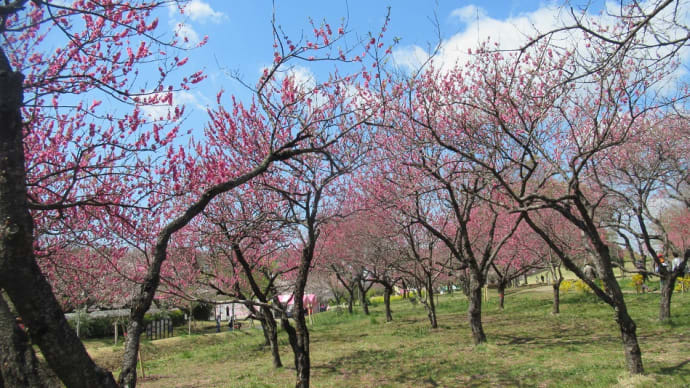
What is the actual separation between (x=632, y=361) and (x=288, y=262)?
16.4 meters

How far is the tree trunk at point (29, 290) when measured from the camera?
3119 millimetres

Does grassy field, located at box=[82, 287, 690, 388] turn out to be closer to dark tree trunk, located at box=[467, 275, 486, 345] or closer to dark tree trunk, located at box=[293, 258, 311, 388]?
dark tree trunk, located at box=[467, 275, 486, 345]

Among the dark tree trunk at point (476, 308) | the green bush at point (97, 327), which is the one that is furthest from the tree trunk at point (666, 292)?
the green bush at point (97, 327)

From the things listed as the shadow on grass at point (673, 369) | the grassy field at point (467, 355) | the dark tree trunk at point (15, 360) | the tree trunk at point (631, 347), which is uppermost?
the dark tree trunk at point (15, 360)

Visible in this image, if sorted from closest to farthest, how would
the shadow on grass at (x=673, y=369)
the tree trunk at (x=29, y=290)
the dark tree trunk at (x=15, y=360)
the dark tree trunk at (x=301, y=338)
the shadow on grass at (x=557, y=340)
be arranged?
1. the tree trunk at (x=29, y=290)
2. the dark tree trunk at (x=15, y=360)
3. the dark tree trunk at (x=301, y=338)
4. the shadow on grass at (x=673, y=369)
5. the shadow on grass at (x=557, y=340)

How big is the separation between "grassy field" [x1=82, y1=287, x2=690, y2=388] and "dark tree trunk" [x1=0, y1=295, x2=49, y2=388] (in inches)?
272

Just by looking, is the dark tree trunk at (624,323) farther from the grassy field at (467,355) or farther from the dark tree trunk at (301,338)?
the dark tree trunk at (301,338)

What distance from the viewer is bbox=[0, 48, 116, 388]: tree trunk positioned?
3119mm

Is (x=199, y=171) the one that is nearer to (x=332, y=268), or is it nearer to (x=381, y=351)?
(x=381, y=351)

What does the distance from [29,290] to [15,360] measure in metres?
0.85

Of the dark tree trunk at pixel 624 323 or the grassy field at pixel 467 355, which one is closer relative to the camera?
the dark tree trunk at pixel 624 323

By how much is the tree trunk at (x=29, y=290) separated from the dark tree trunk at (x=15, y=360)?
594 millimetres

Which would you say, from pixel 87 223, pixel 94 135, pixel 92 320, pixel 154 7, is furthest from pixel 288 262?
pixel 154 7

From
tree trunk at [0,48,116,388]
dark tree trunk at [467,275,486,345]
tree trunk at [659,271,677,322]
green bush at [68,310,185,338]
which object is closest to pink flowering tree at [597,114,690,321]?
tree trunk at [659,271,677,322]
